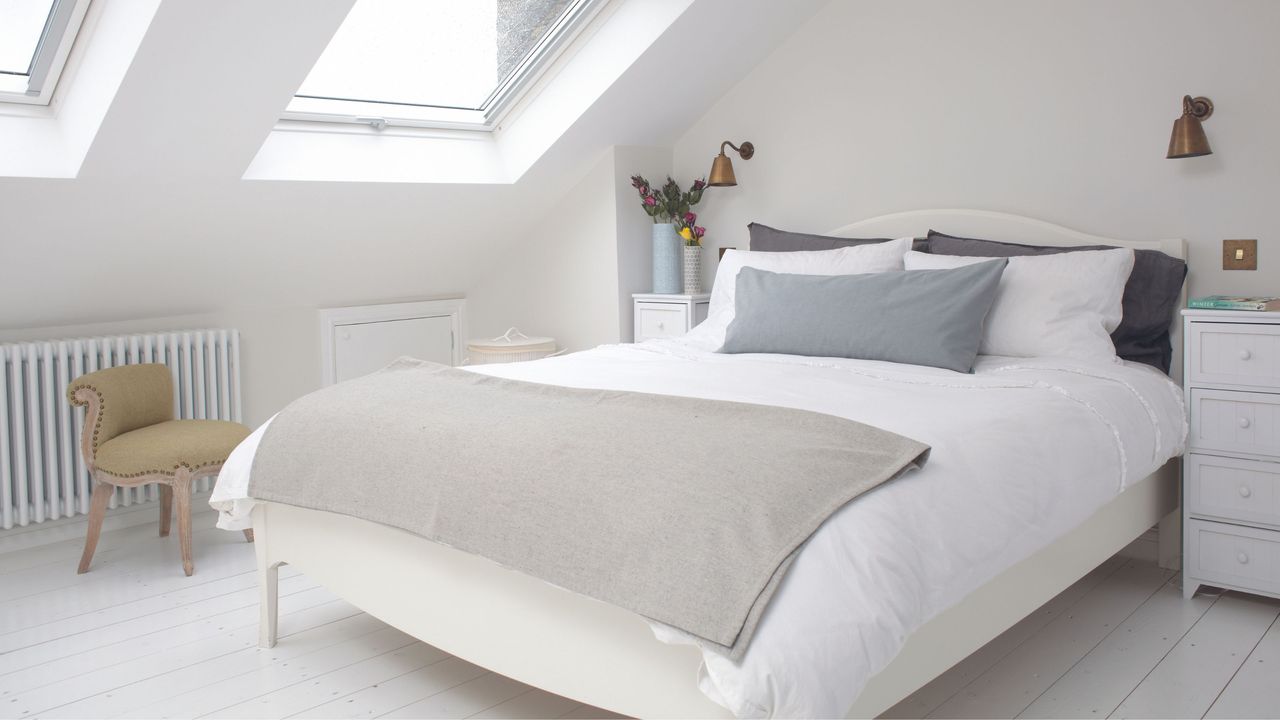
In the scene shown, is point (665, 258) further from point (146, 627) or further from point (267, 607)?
point (146, 627)

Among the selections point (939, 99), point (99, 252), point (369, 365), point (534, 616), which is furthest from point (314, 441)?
point (939, 99)

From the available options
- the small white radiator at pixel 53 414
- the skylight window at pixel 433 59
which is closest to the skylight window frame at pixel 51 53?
the skylight window at pixel 433 59

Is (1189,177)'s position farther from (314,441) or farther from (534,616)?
(314,441)

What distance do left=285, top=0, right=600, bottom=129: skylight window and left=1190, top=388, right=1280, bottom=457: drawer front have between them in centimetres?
230

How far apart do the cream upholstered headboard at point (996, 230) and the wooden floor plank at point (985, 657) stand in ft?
2.39

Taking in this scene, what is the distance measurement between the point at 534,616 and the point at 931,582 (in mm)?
693

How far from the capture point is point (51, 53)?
2.65 metres

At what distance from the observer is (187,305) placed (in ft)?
Answer: 11.6

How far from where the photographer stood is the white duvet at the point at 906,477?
1.29m

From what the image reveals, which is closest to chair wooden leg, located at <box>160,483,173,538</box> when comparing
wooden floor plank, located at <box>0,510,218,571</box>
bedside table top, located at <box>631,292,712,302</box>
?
wooden floor plank, located at <box>0,510,218,571</box>

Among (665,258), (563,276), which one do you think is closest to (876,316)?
(665,258)

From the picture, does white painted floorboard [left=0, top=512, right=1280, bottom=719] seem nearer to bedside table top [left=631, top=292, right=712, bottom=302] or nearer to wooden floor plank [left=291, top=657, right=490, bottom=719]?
wooden floor plank [left=291, top=657, right=490, bottom=719]

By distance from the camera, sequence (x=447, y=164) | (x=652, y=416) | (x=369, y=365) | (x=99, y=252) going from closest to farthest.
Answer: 1. (x=652, y=416)
2. (x=99, y=252)
3. (x=447, y=164)
4. (x=369, y=365)

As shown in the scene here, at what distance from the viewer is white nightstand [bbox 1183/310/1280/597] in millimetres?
2434
